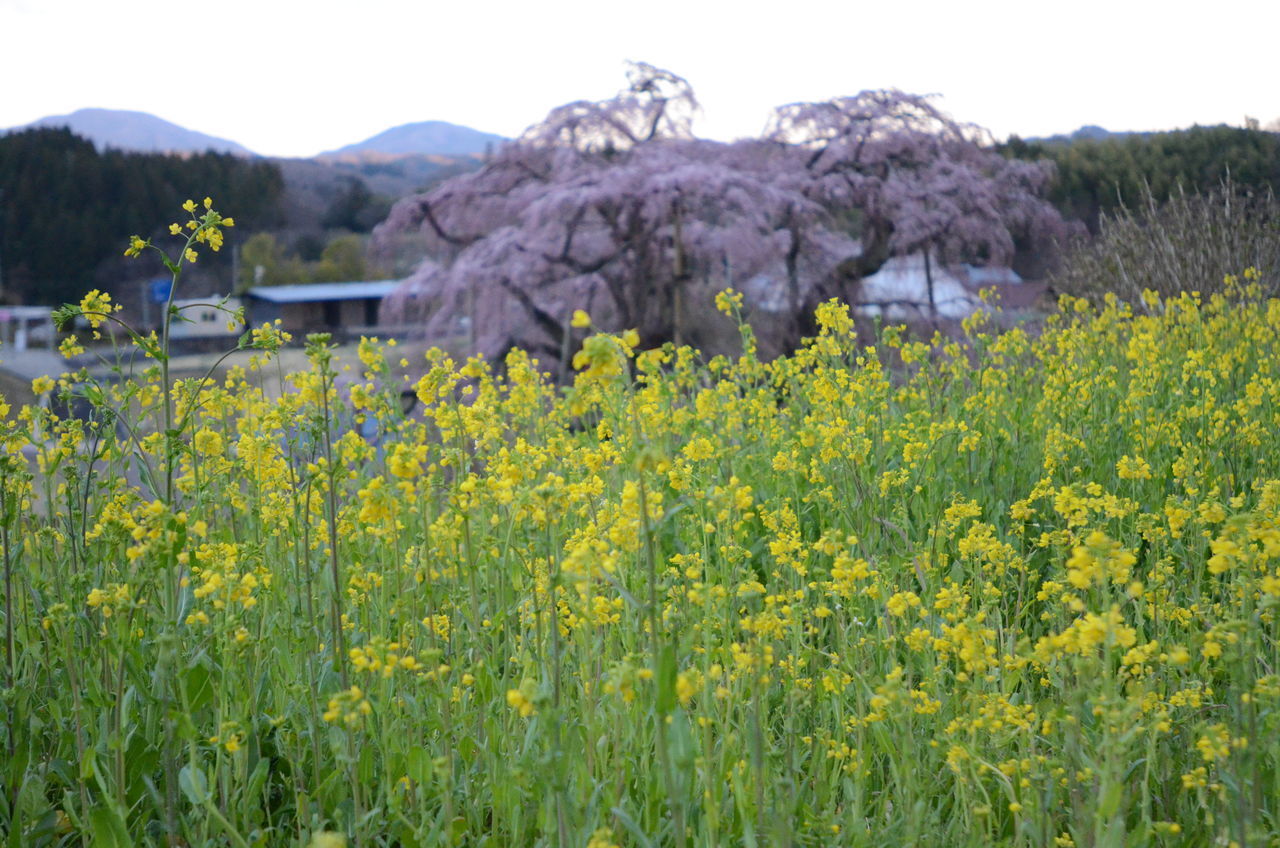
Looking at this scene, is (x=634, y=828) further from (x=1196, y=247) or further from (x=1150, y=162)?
(x=1150, y=162)

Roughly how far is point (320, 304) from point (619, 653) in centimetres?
3746

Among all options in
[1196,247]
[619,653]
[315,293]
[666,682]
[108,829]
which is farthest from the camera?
[315,293]

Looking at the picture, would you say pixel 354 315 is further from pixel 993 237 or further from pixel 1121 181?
pixel 993 237

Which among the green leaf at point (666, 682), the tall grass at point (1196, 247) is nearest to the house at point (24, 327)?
the tall grass at point (1196, 247)

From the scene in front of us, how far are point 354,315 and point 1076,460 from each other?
3681 centimetres

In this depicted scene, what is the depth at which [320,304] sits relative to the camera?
1485 inches

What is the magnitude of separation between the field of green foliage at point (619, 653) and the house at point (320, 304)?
35.0m

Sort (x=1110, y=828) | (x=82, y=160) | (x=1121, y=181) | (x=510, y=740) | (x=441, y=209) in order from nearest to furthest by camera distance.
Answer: (x=1110, y=828)
(x=510, y=740)
(x=441, y=209)
(x=1121, y=181)
(x=82, y=160)

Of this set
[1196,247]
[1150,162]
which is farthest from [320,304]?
[1196,247]

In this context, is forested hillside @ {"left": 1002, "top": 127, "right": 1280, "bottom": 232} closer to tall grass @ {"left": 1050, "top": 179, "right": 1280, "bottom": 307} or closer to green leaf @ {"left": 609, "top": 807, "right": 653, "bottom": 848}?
tall grass @ {"left": 1050, "top": 179, "right": 1280, "bottom": 307}

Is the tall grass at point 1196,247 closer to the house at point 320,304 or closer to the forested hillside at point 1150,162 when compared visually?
the forested hillside at point 1150,162

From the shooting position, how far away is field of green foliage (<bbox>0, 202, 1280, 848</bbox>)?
164 cm

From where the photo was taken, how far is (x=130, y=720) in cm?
222

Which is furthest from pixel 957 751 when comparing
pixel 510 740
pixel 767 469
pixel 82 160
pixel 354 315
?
pixel 82 160
